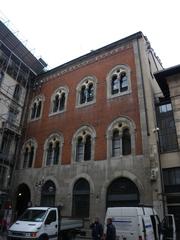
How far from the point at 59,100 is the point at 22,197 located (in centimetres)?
1064

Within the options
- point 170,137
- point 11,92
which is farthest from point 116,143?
point 11,92

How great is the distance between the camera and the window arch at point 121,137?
1742 centimetres

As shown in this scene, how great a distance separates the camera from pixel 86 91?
22.5 meters

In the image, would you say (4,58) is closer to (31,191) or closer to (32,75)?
(32,75)

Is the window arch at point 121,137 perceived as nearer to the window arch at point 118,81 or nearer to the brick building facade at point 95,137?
the brick building facade at point 95,137

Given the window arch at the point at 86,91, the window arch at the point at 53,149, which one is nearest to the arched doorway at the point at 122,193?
the window arch at the point at 53,149

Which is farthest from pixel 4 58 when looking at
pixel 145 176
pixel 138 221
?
pixel 138 221

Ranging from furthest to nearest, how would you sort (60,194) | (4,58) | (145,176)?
(4,58)
(60,194)
(145,176)

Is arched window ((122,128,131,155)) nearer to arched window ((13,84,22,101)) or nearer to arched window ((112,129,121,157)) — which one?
arched window ((112,129,121,157))

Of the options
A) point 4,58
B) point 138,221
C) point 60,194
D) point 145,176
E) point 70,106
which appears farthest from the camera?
point 4,58

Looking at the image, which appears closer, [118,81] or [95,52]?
[118,81]

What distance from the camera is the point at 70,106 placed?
892 inches

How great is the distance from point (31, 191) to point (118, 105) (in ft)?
36.7

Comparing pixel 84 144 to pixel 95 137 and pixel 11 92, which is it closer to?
pixel 95 137
